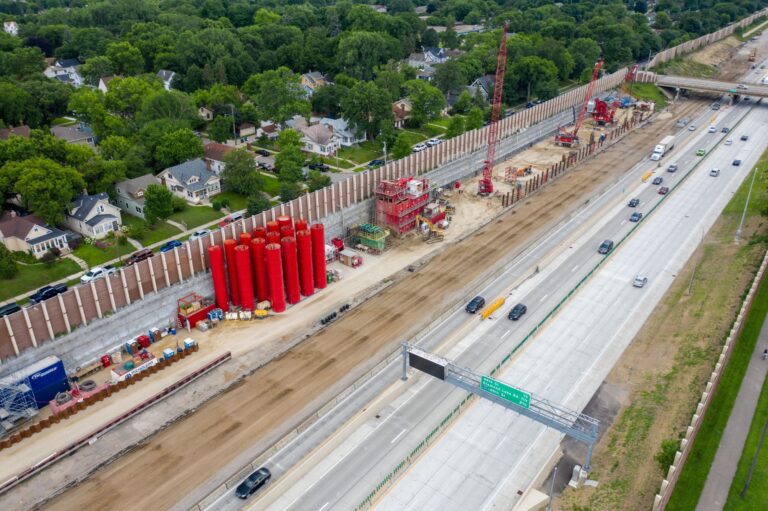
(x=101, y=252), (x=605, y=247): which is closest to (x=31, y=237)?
(x=101, y=252)

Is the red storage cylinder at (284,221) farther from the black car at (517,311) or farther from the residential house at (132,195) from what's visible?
the residential house at (132,195)

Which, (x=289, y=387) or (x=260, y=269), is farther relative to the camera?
(x=260, y=269)

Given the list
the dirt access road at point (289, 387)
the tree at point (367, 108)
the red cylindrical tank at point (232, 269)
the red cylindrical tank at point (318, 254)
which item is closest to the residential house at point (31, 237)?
the red cylindrical tank at point (232, 269)

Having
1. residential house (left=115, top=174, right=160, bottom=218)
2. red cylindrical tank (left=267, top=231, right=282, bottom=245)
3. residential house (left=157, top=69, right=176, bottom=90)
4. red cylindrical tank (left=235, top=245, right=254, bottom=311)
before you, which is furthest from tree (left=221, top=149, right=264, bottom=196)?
residential house (left=157, top=69, right=176, bottom=90)

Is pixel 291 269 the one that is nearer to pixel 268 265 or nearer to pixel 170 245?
pixel 268 265

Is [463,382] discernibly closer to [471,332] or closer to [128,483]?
[471,332]

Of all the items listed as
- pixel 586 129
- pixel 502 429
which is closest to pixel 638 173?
pixel 586 129
